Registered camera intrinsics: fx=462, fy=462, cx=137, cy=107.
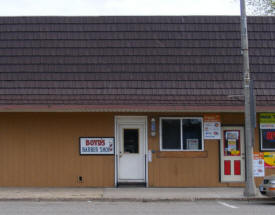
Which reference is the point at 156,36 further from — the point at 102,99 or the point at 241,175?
the point at 241,175

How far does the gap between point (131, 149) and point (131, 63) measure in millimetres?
3114

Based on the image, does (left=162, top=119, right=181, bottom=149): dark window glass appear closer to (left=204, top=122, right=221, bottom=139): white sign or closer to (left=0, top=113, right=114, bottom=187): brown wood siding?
(left=204, top=122, right=221, bottom=139): white sign

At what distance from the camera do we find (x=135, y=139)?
55.0 feet

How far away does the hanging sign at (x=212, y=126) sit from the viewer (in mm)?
16297

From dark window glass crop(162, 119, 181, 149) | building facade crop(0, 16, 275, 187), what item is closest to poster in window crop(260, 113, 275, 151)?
building facade crop(0, 16, 275, 187)

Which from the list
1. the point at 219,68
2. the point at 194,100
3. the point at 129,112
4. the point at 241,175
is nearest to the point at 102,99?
the point at 129,112

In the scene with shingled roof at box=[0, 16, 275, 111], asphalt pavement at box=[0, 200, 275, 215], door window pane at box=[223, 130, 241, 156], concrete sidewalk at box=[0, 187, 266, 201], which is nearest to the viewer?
asphalt pavement at box=[0, 200, 275, 215]

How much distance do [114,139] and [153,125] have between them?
1.46m

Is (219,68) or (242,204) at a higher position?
(219,68)

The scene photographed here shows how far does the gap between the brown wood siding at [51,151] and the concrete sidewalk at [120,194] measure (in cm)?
57

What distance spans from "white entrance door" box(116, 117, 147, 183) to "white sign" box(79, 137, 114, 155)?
0.30 metres

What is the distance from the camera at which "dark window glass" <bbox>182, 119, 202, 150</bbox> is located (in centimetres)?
1638

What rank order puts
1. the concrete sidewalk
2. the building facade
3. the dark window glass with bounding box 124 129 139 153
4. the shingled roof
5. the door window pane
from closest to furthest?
the concrete sidewalk
the shingled roof
the building facade
the door window pane
the dark window glass with bounding box 124 129 139 153

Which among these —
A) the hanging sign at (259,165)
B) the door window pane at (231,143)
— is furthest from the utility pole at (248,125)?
the door window pane at (231,143)
